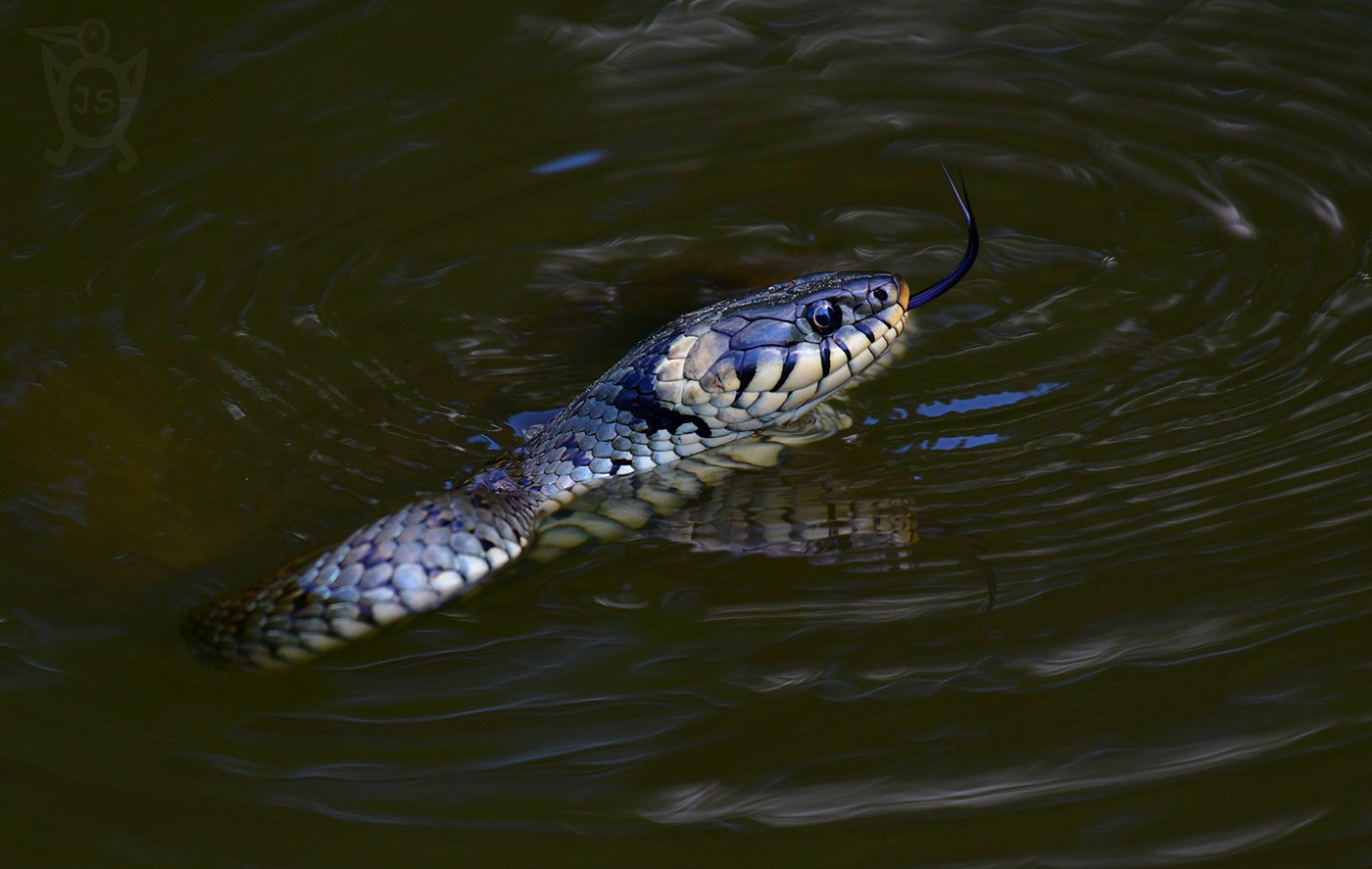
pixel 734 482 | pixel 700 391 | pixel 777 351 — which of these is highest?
pixel 777 351

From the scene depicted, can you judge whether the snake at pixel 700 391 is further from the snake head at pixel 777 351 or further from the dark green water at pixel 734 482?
the dark green water at pixel 734 482

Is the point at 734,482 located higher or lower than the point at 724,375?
lower

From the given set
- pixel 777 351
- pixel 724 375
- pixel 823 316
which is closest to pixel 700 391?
pixel 724 375

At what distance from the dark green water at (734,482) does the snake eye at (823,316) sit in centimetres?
31

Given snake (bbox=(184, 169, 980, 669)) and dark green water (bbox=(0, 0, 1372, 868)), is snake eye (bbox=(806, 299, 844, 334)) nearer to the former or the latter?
snake (bbox=(184, 169, 980, 669))

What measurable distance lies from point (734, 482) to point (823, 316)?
589 mm

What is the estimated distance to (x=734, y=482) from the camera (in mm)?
3898

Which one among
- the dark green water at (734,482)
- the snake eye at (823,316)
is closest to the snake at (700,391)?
the snake eye at (823,316)

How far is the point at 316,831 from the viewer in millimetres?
2688

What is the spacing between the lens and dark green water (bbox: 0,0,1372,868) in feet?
8.84

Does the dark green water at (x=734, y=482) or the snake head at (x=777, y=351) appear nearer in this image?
the dark green water at (x=734, y=482)

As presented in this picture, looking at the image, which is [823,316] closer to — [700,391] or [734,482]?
[700,391]

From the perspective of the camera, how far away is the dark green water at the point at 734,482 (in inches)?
106

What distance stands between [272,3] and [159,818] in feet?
14.7
